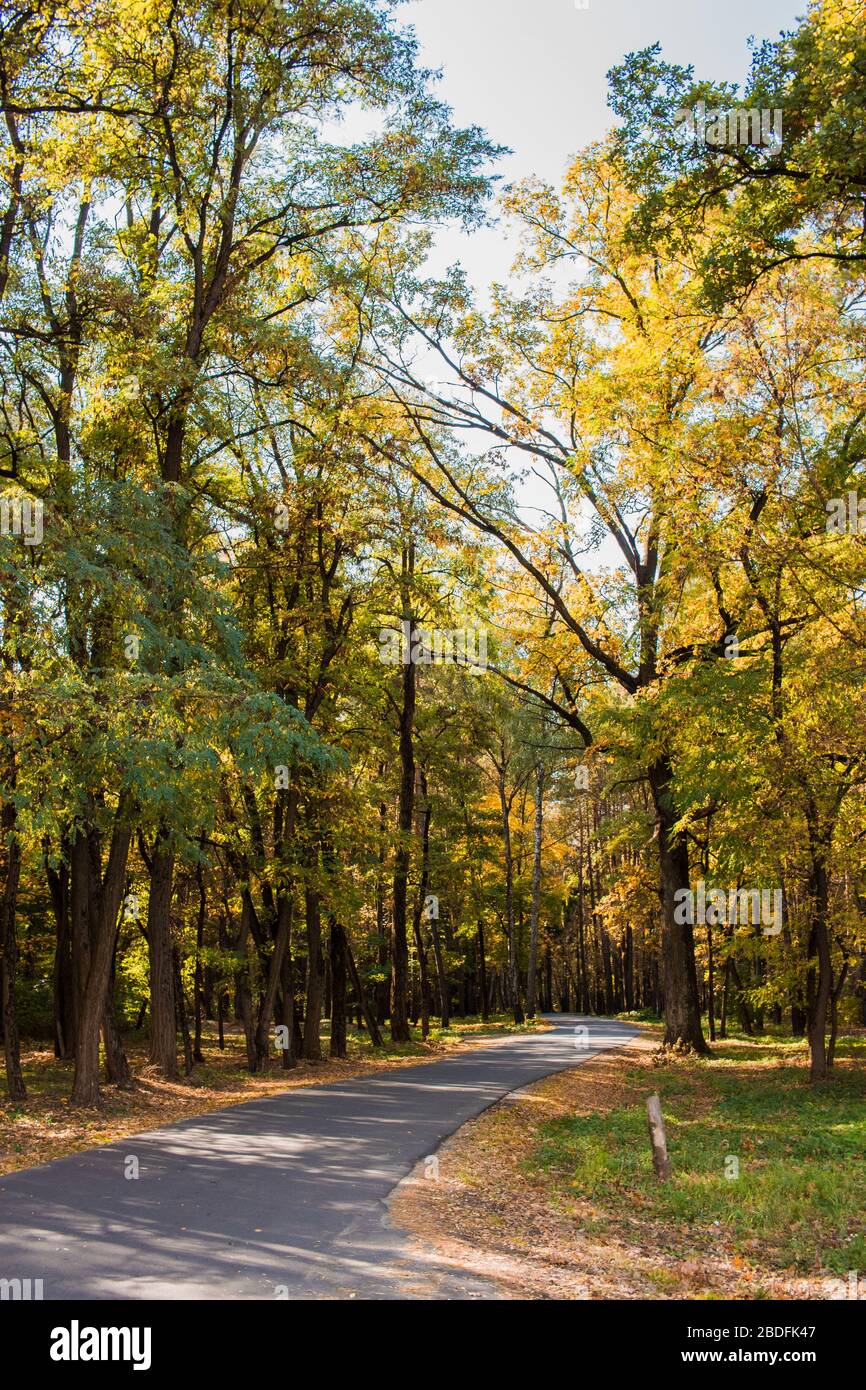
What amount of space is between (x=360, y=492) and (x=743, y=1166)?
14249 millimetres

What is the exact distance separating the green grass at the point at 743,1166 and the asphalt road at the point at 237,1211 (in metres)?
1.95

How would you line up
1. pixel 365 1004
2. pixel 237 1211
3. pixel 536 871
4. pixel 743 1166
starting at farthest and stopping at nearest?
pixel 536 871 < pixel 365 1004 < pixel 743 1166 < pixel 237 1211

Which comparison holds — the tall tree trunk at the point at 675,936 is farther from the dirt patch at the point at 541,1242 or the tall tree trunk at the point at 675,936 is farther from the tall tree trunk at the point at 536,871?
the tall tree trunk at the point at 536,871

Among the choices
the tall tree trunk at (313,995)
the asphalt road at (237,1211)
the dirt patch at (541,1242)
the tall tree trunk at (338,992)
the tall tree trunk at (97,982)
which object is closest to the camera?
the asphalt road at (237,1211)

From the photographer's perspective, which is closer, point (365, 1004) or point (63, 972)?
point (63, 972)

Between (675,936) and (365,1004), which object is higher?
(675,936)

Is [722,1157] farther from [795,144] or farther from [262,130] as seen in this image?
[262,130]

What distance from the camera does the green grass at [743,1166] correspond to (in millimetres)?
7770

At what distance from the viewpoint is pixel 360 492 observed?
19.8 metres

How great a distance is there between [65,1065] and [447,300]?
1806 cm

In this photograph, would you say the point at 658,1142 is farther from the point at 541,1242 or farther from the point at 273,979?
the point at 273,979

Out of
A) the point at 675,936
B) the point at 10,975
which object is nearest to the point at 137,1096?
the point at 10,975

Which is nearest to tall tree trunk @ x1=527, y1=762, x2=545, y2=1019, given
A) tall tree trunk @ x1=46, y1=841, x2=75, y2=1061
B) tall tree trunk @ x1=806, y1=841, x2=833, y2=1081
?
tall tree trunk @ x1=46, y1=841, x2=75, y2=1061

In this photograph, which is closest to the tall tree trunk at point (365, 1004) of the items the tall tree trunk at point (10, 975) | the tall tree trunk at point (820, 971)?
the tall tree trunk at point (10, 975)
